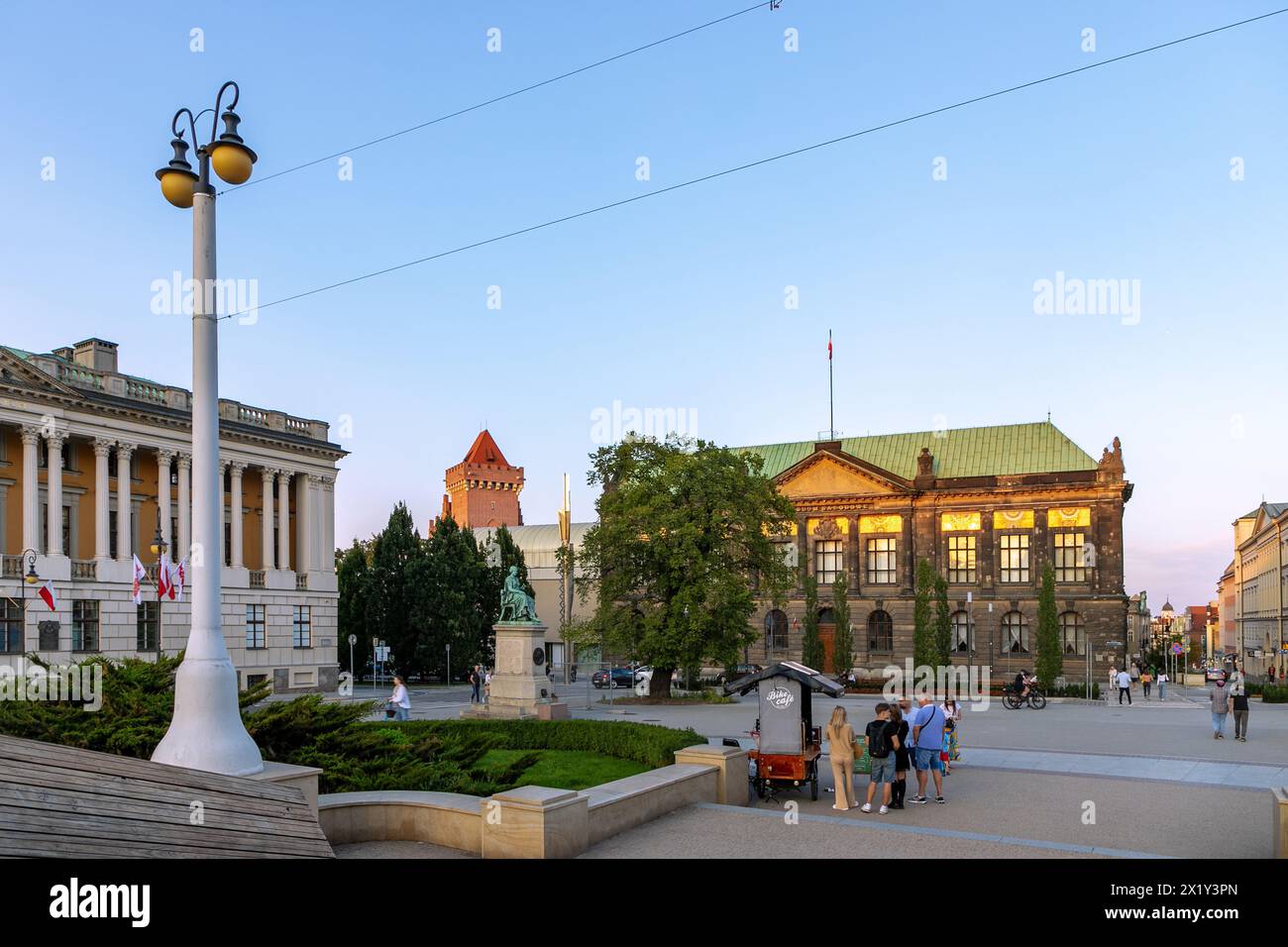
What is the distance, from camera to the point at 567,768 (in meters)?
20.5

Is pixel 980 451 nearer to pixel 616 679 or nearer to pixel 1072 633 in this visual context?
pixel 1072 633

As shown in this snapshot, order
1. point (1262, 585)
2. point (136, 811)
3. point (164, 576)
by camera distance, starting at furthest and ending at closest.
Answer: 1. point (1262, 585)
2. point (164, 576)
3. point (136, 811)

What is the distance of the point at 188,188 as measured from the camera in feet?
37.7

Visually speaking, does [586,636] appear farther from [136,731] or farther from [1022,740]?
[136,731]

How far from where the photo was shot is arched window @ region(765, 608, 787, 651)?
74.9 metres

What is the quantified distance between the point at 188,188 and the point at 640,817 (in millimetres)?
9651

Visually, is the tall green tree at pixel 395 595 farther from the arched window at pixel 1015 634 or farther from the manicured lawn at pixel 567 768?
the manicured lawn at pixel 567 768

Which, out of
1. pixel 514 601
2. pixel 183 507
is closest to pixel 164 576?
pixel 514 601

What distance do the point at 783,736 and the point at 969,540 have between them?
57796 millimetres

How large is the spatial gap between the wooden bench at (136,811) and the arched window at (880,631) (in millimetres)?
66711

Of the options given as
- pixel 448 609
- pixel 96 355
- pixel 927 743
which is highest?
pixel 96 355

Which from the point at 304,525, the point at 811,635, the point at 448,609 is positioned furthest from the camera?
the point at 811,635

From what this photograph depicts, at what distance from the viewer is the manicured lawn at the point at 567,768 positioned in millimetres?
18656
